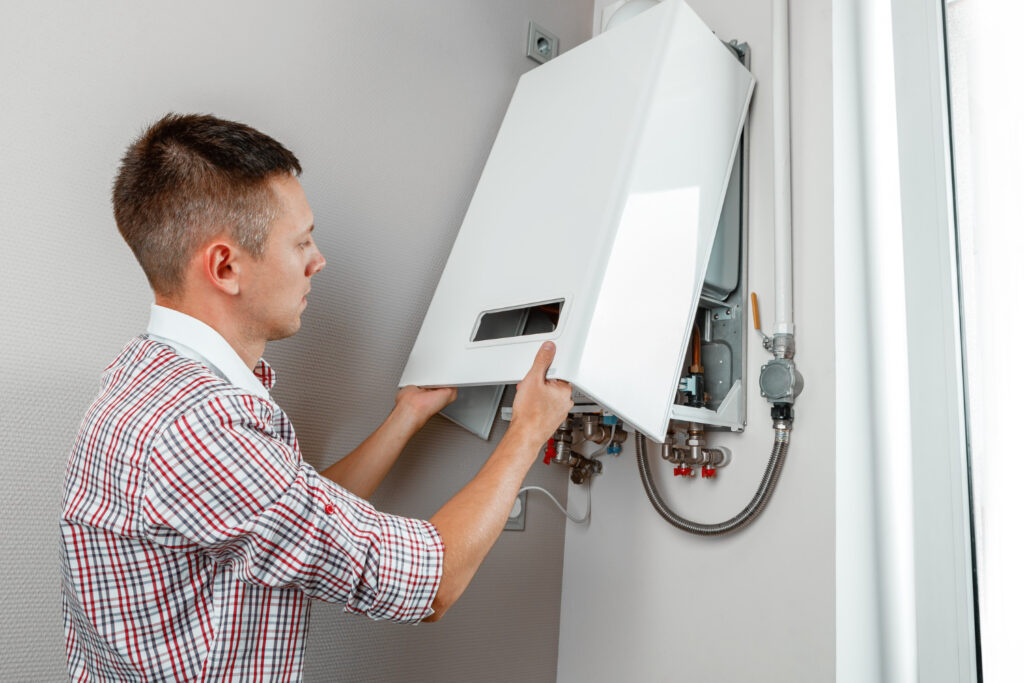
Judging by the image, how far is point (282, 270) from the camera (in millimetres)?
998

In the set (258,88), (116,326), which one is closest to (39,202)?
(116,326)

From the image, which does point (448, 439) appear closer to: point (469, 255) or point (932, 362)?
point (469, 255)

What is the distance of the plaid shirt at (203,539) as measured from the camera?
29.7 inches

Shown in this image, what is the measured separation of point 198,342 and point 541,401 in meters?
0.46

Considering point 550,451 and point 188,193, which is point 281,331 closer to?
point 188,193

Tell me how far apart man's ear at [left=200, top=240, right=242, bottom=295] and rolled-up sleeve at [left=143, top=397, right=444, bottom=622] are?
0.22m

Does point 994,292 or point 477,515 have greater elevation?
point 994,292

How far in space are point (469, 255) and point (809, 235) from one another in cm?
62

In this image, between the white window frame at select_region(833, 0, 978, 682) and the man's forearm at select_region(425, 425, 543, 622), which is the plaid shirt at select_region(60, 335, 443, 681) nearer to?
the man's forearm at select_region(425, 425, 543, 622)

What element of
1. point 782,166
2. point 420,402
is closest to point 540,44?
point 782,166

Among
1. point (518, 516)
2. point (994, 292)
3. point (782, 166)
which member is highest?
point (782, 166)

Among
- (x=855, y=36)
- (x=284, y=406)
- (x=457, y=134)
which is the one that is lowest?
(x=284, y=406)

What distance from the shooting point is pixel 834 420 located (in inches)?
47.6

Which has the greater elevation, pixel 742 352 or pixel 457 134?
pixel 457 134
